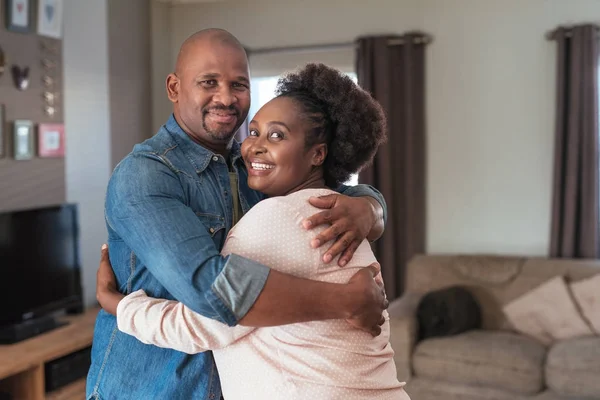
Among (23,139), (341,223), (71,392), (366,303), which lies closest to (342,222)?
(341,223)

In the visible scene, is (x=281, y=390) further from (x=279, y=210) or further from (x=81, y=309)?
(x=81, y=309)

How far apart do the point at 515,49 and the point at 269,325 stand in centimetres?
396

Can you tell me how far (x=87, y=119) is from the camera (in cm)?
436

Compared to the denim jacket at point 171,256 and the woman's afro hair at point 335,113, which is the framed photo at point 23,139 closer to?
the denim jacket at point 171,256

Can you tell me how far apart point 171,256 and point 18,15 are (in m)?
3.06

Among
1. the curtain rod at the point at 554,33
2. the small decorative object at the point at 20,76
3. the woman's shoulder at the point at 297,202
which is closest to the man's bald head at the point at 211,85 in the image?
the woman's shoulder at the point at 297,202

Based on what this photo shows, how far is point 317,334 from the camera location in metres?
1.20

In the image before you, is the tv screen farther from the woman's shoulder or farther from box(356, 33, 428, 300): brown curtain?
the woman's shoulder

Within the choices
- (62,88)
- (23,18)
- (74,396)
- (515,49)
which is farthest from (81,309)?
(515,49)

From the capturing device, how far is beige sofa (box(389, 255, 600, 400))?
3684mm

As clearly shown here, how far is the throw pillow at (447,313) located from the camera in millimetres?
4102

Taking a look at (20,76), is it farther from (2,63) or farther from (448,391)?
(448,391)

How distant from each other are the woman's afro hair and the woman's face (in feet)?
0.08

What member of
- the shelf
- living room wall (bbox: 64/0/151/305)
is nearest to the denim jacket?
the shelf
